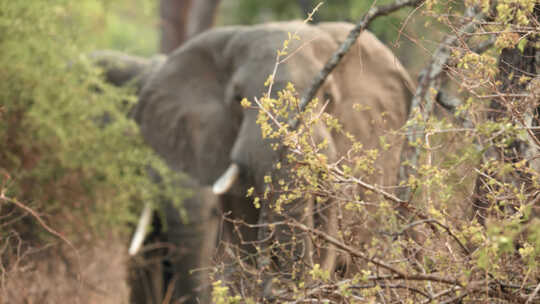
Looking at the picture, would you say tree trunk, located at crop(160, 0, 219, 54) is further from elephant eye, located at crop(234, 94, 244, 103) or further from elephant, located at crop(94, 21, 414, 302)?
elephant eye, located at crop(234, 94, 244, 103)

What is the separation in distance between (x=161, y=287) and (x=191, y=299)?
603 mm

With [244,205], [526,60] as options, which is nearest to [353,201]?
[526,60]

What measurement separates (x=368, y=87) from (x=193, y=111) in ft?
3.63

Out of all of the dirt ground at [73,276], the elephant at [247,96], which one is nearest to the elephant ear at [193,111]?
the elephant at [247,96]

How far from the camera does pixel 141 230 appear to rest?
4.51 metres

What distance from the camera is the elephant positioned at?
9.95 ft

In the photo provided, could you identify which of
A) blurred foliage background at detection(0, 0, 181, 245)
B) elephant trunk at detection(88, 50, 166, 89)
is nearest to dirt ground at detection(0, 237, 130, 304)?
blurred foliage background at detection(0, 0, 181, 245)

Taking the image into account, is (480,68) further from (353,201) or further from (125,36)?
(125,36)

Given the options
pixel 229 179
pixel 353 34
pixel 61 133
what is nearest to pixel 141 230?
pixel 61 133

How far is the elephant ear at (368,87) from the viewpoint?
3147mm

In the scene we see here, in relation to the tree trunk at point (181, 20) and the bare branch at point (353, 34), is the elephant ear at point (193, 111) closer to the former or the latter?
the bare branch at point (353, 34)

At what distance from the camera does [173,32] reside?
8.66 meters

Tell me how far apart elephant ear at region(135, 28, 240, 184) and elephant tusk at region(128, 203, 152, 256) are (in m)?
0.51

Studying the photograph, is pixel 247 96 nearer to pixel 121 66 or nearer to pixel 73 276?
pixel 73 276
